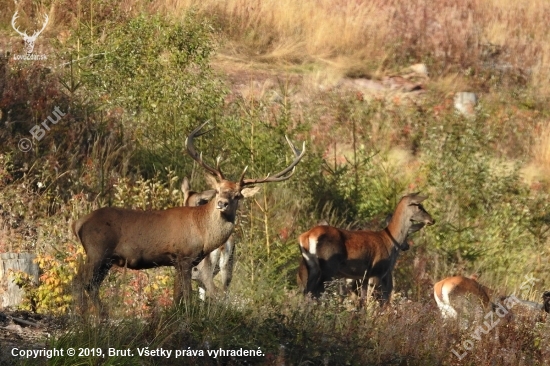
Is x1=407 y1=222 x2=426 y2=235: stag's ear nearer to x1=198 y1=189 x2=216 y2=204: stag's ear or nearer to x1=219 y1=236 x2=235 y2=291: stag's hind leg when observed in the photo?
x1=219 y1=236 x2=235 y2=291: stag's hind leg

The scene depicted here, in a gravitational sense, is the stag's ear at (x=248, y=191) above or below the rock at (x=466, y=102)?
above

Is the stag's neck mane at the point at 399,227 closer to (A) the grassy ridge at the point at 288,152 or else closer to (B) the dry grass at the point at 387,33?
(A) the grassy ridge at the point at 288,152

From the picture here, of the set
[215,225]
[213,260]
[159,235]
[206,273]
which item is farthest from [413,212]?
[159,235]

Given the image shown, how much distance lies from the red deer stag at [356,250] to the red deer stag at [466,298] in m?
0.78

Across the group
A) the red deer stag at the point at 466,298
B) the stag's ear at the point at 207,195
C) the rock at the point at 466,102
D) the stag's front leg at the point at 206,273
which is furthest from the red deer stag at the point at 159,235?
the rock at the point at 466,102

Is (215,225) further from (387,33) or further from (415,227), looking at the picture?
(387,33)

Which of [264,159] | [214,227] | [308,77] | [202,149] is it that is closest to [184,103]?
[202,149]

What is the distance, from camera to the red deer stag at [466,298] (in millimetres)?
12761

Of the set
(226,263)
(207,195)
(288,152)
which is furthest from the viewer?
(288,152)

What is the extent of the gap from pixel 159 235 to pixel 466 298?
10.6 feet

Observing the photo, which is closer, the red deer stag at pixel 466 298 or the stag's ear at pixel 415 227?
the red deer stag at pixel 466 298

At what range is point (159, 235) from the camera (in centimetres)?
1188

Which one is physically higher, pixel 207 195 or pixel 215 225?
pixel 215 225

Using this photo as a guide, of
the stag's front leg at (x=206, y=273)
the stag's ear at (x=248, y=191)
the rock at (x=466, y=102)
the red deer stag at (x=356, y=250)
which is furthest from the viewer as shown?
the rock at (x=466, y=102)
